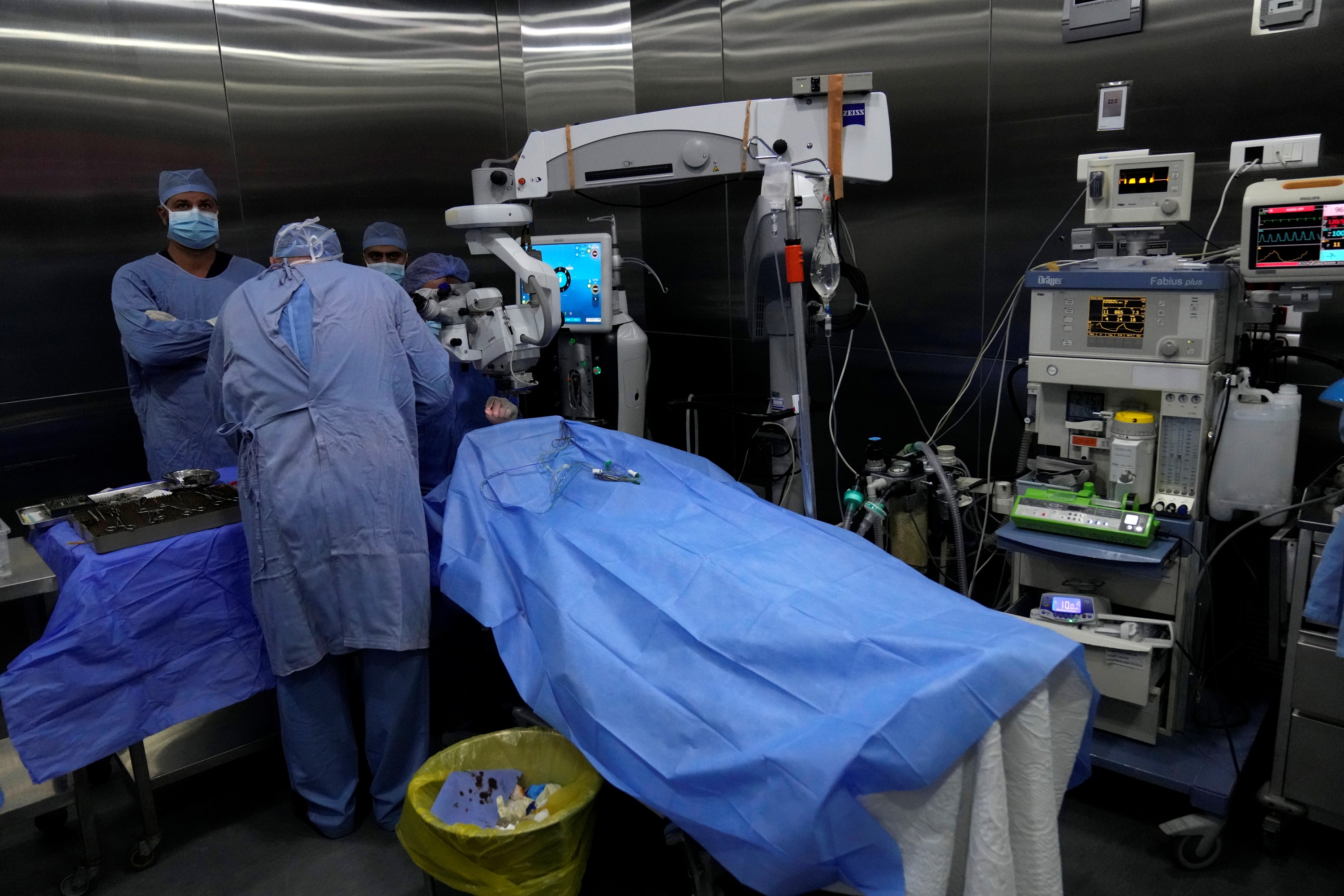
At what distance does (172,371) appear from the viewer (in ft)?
11.1

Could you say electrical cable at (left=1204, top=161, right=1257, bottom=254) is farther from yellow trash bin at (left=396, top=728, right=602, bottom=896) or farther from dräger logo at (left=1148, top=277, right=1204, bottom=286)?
yellow trash bin at (left=396, top=728, right=602, bottom=896)

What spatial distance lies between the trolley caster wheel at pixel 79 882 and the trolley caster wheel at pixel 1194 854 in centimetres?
276

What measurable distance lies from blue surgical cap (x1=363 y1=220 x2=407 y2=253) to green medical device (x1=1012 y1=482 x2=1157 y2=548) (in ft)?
8.95

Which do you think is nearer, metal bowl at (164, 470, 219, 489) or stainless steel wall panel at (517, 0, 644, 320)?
metal bowl at (164, 470, 219, 489)

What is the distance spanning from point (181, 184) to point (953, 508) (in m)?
2.82

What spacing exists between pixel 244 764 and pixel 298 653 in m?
0.85

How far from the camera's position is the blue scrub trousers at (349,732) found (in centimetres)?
255

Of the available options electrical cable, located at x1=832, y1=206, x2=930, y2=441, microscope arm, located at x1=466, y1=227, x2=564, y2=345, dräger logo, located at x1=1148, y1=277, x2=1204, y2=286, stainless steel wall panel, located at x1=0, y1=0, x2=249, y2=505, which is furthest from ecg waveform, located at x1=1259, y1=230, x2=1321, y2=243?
stainless steel wall panel, located at x1=0, y1=0, x2=249, y2=505

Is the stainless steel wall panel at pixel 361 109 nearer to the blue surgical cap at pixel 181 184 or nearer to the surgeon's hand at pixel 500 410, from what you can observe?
the blue surgical cap at pixel 181 184

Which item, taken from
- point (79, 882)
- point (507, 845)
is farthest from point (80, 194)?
point (507, 845)

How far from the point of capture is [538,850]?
2008 mm

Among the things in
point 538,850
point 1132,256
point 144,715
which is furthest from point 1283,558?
point 144,715

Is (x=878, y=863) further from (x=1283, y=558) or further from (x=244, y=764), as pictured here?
(x=244, y=764)

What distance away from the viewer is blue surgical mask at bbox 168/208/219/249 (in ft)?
10.9
